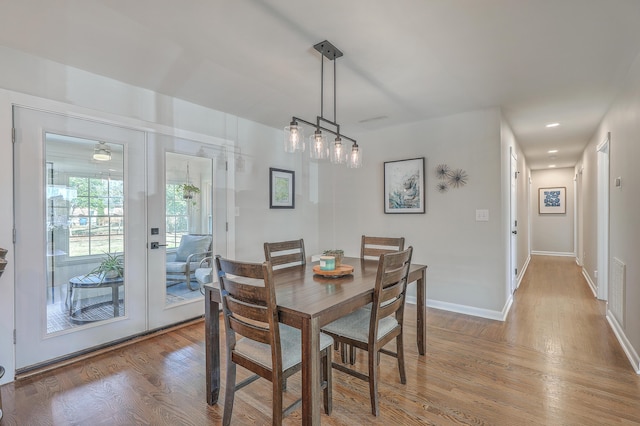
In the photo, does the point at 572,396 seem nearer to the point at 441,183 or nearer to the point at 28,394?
the point at 441,183

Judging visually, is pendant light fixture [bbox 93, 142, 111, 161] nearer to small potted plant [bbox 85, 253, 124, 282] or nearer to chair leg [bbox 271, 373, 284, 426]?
small potted plant [bbox 85, 253, 124, 282]

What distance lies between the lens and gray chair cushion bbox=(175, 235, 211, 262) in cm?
334

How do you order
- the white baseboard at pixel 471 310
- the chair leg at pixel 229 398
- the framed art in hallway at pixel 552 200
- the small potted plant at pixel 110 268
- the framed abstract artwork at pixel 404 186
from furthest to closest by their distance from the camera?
the framed art in hallway at pixel 552 200 < the framed abstract artwork at pixel 404 186 < the white baseboard at pixel 471 310 < the small potted plant at pixel 110 268 < the chair leg at pixel 229 398

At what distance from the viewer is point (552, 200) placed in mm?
8391

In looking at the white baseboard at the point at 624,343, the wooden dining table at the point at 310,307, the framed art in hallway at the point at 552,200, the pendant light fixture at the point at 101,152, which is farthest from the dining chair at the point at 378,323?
the framed art in hallway at the point at 552,200

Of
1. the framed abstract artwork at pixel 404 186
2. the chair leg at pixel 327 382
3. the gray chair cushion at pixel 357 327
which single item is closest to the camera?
the chair leg at pixel 327 382

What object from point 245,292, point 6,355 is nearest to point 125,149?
point 6,355

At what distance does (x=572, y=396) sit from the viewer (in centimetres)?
204

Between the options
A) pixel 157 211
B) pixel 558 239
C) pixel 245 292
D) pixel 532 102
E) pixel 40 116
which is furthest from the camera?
pixel 558 239

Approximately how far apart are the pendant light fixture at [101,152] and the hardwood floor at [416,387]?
5.49 feet

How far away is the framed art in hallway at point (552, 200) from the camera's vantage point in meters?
8.26

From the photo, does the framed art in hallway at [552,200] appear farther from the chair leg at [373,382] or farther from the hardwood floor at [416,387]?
the chair leg at [373,382]

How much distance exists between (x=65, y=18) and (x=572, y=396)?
3.98m

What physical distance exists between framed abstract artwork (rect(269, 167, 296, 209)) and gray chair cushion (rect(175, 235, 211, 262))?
106cm
